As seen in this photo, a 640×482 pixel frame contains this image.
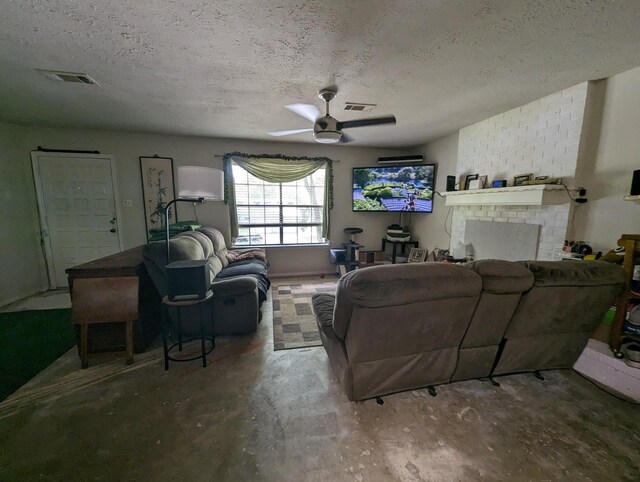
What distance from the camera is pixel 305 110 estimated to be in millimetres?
2975

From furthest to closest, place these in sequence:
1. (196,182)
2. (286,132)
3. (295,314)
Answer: (286,132), (295,314), (196,182)

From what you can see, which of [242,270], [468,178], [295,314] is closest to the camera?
[295,314]

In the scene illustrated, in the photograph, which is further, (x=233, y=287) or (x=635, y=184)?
(x=233, y=287)

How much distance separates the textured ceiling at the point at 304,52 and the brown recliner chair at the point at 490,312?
4.76ft

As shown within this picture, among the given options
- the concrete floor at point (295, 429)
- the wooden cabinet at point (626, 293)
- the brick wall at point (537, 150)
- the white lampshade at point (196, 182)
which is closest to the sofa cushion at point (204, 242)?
the white lampshade at point (196, 182)

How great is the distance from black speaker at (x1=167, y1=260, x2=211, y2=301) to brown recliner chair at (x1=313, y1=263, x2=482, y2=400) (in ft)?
3.25

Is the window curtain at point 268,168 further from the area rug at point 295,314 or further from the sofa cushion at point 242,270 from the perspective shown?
the area rug at point 295,314

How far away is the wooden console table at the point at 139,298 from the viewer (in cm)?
215

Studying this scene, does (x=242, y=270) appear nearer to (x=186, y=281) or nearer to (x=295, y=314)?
(x=295, y=314)

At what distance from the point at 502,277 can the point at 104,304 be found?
9.56 feet

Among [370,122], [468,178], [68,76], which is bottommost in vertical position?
[468,178]

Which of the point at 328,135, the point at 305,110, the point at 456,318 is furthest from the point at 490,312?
the point at 305,110

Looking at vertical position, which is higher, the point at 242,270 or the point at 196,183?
the point at 196,183

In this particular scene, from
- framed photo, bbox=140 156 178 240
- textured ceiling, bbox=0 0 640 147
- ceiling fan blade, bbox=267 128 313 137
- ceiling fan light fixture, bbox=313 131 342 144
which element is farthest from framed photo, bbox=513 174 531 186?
framed photo, bbox=140 156 178 240
